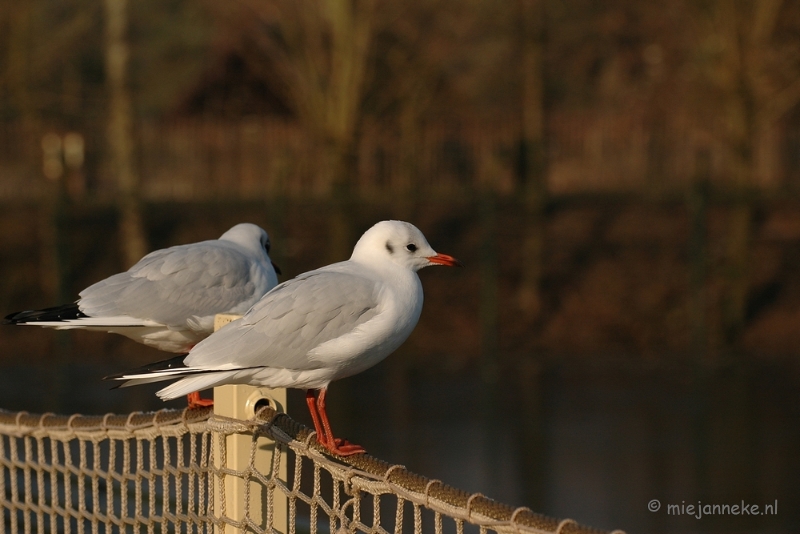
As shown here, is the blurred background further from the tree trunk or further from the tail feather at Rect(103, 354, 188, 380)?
the tail feather at Rect(103, 354, 188, 380)

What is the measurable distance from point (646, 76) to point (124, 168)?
13.8 metres

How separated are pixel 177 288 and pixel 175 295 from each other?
31 mm

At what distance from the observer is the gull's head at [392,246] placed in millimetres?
4008

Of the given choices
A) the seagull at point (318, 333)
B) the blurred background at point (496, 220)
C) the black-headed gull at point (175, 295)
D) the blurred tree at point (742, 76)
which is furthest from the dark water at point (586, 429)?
the seagull at point (318, 333)

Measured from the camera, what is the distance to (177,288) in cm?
485

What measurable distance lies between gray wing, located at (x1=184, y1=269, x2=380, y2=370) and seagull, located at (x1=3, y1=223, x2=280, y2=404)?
1153mm

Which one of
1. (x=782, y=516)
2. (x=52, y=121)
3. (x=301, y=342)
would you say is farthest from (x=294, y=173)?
(x=301, y=342)

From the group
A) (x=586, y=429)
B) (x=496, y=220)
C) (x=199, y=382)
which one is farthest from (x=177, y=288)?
(x=496, y=220)

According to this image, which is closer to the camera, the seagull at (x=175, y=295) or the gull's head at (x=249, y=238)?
the seagull at (x=175, y=295)

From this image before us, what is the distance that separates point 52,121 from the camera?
20.5 m

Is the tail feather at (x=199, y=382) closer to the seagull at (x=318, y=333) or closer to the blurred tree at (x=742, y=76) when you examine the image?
the seagull at (x=318, y=333)

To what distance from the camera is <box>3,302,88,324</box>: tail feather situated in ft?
14.4

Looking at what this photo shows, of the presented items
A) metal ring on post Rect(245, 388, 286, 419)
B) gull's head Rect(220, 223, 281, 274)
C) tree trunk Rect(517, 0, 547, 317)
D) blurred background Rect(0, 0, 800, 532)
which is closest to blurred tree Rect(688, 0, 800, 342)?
blurred background Rect(0, 0, 800, 532)

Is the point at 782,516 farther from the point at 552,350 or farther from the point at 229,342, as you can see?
the point at 552,350
